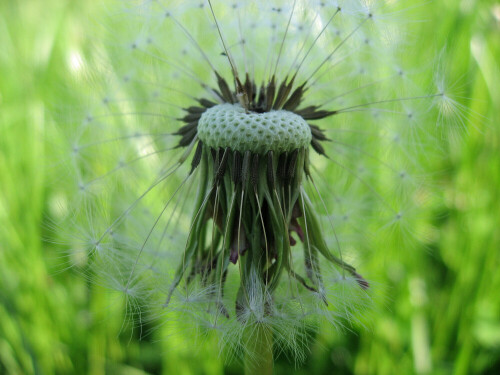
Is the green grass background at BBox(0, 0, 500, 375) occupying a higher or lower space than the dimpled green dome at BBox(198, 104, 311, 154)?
lower

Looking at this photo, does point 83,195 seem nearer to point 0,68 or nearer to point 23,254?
point 23,254

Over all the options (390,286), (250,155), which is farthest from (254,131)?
(390,286)

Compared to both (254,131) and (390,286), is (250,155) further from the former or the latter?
(390,286)

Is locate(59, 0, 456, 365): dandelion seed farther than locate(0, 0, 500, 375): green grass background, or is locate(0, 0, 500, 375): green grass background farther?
locate(0, 0, 500, 375): green grass background

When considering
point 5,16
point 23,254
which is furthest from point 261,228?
point 5,16

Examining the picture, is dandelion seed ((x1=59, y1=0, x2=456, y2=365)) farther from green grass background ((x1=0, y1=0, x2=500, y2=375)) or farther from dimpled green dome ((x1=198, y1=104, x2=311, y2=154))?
green grass background ((x1=0, y1=0, x2=500, y2=375))

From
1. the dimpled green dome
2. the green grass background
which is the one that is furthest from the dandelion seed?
the green grass background
